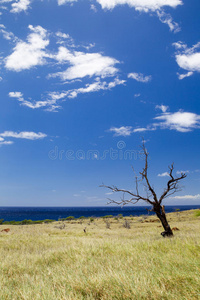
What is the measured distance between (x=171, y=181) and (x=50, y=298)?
34.4ft

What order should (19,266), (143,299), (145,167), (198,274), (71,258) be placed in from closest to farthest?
(143,299)
(198,274)
(19,266)
(71,258)
(145,167)

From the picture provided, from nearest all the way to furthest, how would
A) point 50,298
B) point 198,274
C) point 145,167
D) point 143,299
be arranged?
point 143,299 → point 50,298 → point 198,274 → point 145,167

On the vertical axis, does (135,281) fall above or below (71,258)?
above

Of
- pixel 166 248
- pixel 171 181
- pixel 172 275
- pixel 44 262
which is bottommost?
pixel 44 262

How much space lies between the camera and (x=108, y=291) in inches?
116

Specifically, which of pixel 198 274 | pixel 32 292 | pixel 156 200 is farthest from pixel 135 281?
pixel 156 200

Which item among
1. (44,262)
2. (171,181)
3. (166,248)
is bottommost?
(44,262)

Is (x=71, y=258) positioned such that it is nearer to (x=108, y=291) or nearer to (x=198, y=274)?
(x=108, y=291)

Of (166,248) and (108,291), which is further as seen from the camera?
(166,248)

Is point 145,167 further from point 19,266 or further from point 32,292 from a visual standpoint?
point 32,292

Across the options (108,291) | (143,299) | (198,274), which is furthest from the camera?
(198,274)

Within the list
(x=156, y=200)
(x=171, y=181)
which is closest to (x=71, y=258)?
(x=156, y=200)

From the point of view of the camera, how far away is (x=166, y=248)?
5.81 meters

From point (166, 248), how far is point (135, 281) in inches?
132
